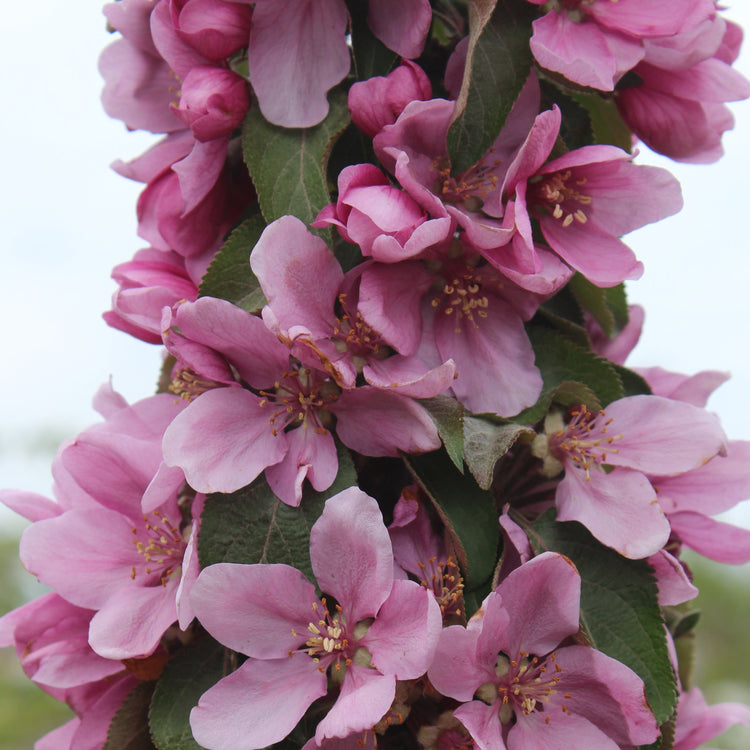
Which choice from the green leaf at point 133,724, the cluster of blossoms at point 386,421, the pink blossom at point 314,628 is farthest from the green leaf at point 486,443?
the green leaf at point 133,724

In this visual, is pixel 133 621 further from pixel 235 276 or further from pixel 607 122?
pixel 607 122

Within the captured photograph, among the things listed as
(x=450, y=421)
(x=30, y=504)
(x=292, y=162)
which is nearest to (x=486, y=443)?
(x=450, y=421)

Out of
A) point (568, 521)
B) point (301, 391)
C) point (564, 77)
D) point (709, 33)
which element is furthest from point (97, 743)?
point (709, 33)

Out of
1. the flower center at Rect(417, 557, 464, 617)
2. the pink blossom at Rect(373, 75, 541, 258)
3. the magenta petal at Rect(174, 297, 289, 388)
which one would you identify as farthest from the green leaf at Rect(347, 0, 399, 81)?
the flower center at Rect(417, 557, 464, 617)

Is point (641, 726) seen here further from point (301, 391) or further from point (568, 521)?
point (301, 391)

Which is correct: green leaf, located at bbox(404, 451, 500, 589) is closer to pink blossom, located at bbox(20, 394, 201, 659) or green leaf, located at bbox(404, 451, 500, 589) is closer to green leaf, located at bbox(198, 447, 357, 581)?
green leaf, located at bbox(198, 447, 357, 581)

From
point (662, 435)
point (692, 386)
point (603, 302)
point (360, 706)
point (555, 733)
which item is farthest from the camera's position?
point (692, 386)
